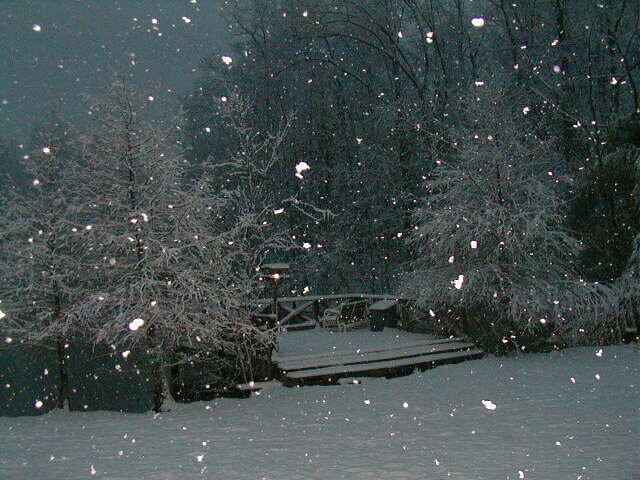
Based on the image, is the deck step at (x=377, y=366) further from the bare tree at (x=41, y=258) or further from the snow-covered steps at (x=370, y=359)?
the bare tree at (x=41, y=258)

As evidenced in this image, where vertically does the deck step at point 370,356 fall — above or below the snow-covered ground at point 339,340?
below

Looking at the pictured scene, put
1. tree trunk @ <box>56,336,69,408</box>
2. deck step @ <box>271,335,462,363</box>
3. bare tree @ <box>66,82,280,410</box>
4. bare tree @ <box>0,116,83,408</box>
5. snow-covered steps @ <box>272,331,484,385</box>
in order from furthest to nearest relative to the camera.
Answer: deck step @ <box>271,335,462,363</box> → snow-covered steps @ <box>272,331,484,385</box> → tree trunk @ <box>56,336,69,408</box> → bare tree @ <box>0,116,83,408</box> → bare tree @ <box>66,82,280,410</box>

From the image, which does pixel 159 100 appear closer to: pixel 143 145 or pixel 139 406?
pixel 143 145

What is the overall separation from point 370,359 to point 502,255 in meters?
4.56

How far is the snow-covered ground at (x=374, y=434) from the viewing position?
6648 mm

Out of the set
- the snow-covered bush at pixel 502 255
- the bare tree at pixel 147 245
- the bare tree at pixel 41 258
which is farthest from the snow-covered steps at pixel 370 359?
the bare tree at pixel 41 258

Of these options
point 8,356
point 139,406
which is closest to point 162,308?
point 139,406

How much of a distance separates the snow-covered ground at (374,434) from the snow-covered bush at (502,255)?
1873 mm

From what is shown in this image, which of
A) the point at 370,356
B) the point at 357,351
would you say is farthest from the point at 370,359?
the point at 357,351

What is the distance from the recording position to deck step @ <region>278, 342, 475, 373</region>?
1190cm

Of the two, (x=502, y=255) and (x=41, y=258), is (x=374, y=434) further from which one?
(x=502, y=255)

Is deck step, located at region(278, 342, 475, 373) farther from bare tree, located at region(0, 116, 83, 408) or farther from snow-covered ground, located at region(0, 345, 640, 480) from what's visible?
bare tree, located at region(0, 116, 83, 408)

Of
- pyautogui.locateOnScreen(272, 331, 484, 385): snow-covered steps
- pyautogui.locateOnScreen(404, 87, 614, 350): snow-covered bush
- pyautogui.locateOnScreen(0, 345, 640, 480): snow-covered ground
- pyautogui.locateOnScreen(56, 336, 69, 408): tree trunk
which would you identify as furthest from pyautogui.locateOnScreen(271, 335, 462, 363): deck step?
pyautogui.locateOnScreen(56, 336, 69, 408): tree trunk

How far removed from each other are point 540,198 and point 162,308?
32.2 feet
